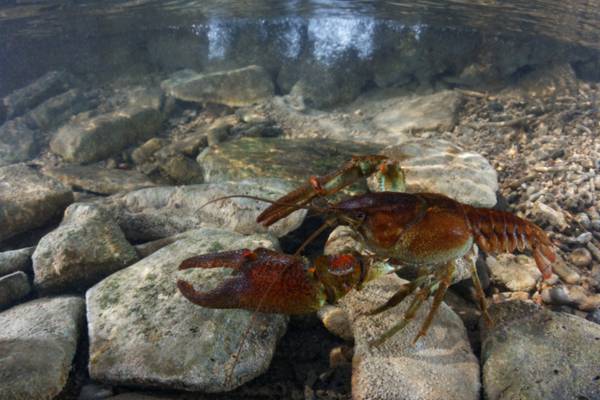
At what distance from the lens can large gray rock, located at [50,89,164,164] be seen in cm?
662

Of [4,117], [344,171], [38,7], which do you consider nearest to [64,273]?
[344,171]

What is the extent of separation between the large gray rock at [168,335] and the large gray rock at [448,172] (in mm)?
2216

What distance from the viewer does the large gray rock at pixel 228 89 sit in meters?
8.48

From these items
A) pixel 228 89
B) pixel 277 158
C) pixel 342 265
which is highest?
pixel 342 265

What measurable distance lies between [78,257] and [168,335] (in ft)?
4.14

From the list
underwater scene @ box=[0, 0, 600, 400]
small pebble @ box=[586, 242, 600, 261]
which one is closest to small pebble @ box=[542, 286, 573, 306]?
underwater scene @ box=[0, 0, 600, 400]

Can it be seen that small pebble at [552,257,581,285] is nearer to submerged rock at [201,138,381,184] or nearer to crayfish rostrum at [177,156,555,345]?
crayfish rostrum at [177,156,555,345]

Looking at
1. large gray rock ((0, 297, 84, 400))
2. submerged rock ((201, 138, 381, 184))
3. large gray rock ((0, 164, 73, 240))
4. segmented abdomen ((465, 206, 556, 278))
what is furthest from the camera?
submerged rock ((201, 138, 381, 184))

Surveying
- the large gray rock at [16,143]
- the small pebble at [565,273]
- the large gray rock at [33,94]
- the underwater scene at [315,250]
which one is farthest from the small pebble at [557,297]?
the large gray rock at [33,94]

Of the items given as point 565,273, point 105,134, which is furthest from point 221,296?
point 105,134

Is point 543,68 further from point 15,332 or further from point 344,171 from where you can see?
point 15,332

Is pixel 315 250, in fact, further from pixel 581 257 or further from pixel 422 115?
pixel 422 115

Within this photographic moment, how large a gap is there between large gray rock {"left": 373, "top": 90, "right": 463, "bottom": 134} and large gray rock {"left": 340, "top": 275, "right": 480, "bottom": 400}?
4.63 m

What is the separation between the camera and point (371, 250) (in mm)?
2518
